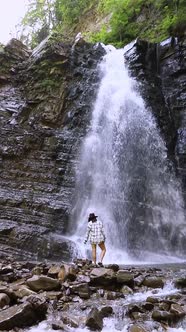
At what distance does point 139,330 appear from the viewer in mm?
4406

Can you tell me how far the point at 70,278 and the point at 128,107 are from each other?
38.3 ft

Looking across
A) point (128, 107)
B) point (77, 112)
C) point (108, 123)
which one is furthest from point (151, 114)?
point (77, 112)

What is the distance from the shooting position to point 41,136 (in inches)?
598

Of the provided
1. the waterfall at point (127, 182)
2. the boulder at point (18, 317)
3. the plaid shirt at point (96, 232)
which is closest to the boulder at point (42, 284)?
the boulder at point (18, 317)

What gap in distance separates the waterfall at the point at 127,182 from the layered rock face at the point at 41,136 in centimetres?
66

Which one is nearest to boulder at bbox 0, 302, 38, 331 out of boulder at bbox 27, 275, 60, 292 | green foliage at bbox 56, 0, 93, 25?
boulder at bbox 27, 275, 60, 292

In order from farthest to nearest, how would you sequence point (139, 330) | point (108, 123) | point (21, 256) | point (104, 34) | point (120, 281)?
point (104, 34) → point (108, 123) → point (21, 256) → point (120, 281) → point (139, 330)

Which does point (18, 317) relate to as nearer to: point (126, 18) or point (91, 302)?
point (91, 302)

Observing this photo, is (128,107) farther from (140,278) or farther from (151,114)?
(140,278)

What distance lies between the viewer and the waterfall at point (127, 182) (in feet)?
42.8

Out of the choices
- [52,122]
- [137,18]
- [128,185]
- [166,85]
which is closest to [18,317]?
[128,185]

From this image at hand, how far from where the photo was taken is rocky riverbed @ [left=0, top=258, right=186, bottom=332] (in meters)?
4.56

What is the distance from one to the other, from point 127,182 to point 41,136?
4221 mm

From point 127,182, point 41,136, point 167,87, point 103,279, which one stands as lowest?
point 103,279
